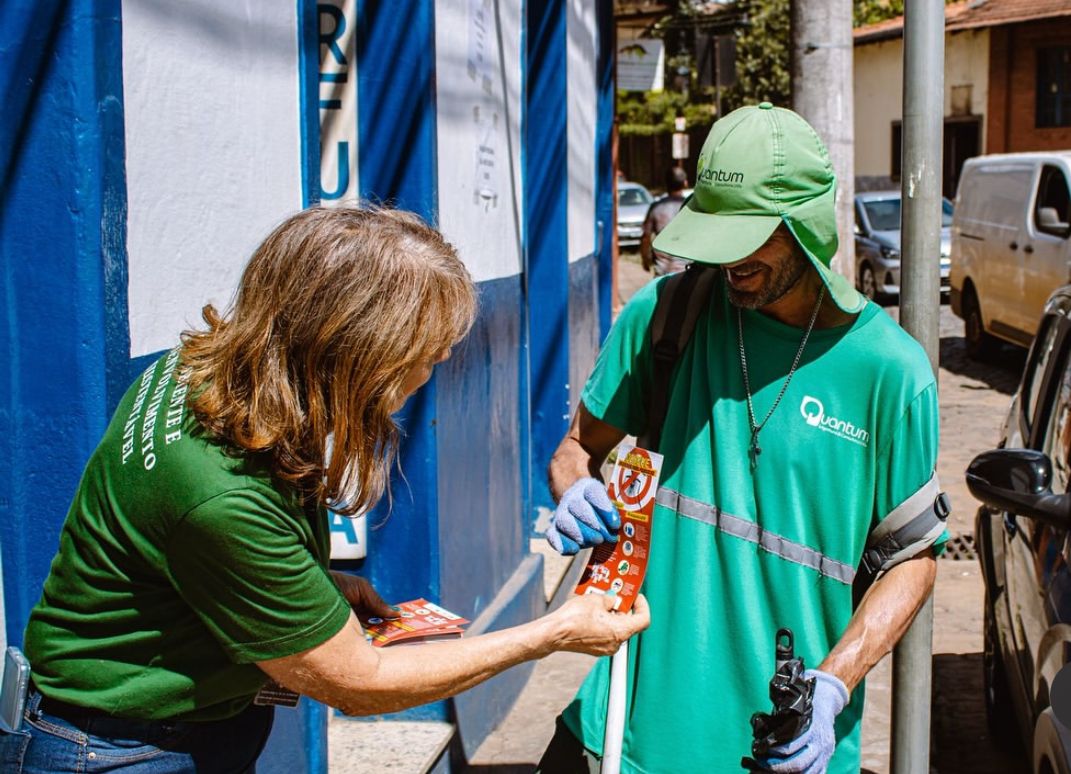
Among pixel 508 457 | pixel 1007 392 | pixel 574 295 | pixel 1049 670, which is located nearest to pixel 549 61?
pixel 574 295

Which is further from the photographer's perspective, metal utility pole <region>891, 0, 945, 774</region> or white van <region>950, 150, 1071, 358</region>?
white van <region>950, 150, 1071, 358</region>

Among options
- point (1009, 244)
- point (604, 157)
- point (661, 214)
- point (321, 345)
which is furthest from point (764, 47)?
point (321, 345)

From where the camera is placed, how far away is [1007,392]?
12.6 meters

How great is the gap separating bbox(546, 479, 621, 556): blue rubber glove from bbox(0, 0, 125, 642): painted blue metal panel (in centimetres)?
92

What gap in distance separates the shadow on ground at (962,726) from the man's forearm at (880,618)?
2592mm

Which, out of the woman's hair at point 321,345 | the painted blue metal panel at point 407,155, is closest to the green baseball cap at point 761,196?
the woman's hair at point 321,345

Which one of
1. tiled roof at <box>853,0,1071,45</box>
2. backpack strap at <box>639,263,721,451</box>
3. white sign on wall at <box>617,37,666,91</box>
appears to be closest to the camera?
backpack strap at <box>639,263,721,451</box>

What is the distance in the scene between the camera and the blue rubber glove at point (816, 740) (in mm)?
2217

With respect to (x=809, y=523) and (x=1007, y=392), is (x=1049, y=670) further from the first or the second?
(x=1007, y=392)

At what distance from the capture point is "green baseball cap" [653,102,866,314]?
2.38 metres

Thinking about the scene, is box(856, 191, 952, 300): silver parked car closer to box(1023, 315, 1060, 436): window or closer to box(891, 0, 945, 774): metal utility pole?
box(1023, 315, 1060, 436): window

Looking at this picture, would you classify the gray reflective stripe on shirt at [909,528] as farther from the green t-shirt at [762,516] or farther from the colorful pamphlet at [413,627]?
the colorful pamphlet at [413,627]

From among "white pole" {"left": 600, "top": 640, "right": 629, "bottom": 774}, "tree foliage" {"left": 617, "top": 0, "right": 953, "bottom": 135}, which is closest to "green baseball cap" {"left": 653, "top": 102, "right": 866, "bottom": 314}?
"white pole" {"left": 600, "top": 640, "right": 629, "bottom": 774}

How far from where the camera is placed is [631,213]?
94.6 feet
